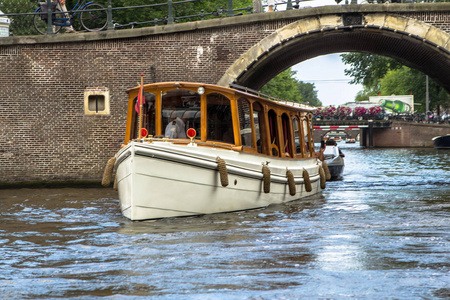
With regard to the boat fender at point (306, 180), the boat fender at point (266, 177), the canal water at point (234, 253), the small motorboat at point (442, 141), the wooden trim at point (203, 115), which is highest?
the wooden trim at point (203, 115)

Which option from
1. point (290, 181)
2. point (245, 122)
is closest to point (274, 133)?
point (290, 181)

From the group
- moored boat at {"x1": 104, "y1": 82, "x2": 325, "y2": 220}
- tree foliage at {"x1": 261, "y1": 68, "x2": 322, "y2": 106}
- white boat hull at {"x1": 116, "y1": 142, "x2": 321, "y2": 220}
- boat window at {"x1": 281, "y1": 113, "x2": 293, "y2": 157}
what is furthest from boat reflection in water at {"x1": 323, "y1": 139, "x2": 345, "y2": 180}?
tree foliage at {"x1": 261, "y1": 68, "x2": 322, "y2": 106}

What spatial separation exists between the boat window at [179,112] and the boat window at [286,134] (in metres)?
3.02

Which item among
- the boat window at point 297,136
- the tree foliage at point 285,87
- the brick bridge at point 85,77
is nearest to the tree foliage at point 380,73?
the tree foliage at point 285,87

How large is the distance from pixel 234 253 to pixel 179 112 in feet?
12.5

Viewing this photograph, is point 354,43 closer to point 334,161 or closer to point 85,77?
point 334,161

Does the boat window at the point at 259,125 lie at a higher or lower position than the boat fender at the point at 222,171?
higher

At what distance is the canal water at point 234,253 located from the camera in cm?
582

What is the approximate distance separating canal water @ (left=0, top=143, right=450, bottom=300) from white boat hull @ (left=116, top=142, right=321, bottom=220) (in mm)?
255

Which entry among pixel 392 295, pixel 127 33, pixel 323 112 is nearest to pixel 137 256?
pixel 392 295

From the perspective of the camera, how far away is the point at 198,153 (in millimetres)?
9758

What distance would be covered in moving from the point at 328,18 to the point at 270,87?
2039cm

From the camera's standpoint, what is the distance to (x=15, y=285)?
612 centimetres

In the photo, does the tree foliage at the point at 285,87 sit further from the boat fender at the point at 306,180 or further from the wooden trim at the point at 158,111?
the wooden trim at the point at 158,111
